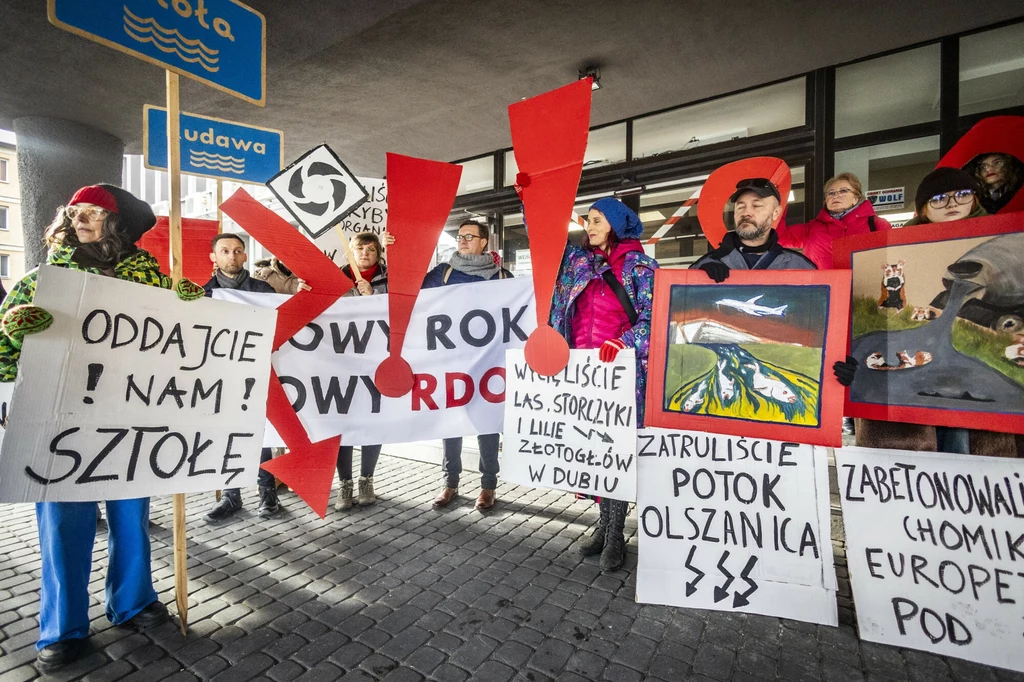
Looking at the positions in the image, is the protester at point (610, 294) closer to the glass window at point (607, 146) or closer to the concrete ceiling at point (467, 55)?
the concrete ceiling at point (467, 55)

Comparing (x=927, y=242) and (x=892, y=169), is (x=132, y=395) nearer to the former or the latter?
(x=927, y=242)

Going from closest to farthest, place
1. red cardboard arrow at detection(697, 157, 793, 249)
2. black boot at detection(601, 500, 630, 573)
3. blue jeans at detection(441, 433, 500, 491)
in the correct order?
black boot at detection(601, 500, 630, 573), red cardboard arrow at detection(697, 157, 793, 249), blue jeans at detection(441, 433, 500, 491)

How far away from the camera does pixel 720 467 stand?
221 cm

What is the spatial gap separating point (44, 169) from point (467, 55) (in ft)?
16.4

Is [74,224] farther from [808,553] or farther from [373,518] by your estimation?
[808,553]

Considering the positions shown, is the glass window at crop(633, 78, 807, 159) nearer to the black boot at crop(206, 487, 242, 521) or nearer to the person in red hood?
the person in red hood

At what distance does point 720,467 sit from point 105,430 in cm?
250

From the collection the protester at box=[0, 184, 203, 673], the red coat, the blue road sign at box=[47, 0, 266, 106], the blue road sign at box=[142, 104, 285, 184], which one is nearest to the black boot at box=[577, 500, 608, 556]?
the red coat

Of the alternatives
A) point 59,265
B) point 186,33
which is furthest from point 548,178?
point 59,265

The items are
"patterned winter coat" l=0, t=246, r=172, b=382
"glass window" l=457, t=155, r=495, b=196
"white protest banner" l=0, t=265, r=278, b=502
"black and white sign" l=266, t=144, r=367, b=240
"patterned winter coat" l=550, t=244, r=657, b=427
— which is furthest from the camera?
"glass window" l=457, t=155, r=495, b=196

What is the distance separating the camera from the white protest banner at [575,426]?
232cm

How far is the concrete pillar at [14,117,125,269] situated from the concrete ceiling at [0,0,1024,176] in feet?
0.51

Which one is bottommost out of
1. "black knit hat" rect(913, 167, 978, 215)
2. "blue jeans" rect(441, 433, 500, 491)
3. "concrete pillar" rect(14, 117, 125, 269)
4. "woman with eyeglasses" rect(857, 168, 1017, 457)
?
"blue jeans" rect(441, 433, 500, 491)

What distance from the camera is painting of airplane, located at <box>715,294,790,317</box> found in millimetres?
2064
